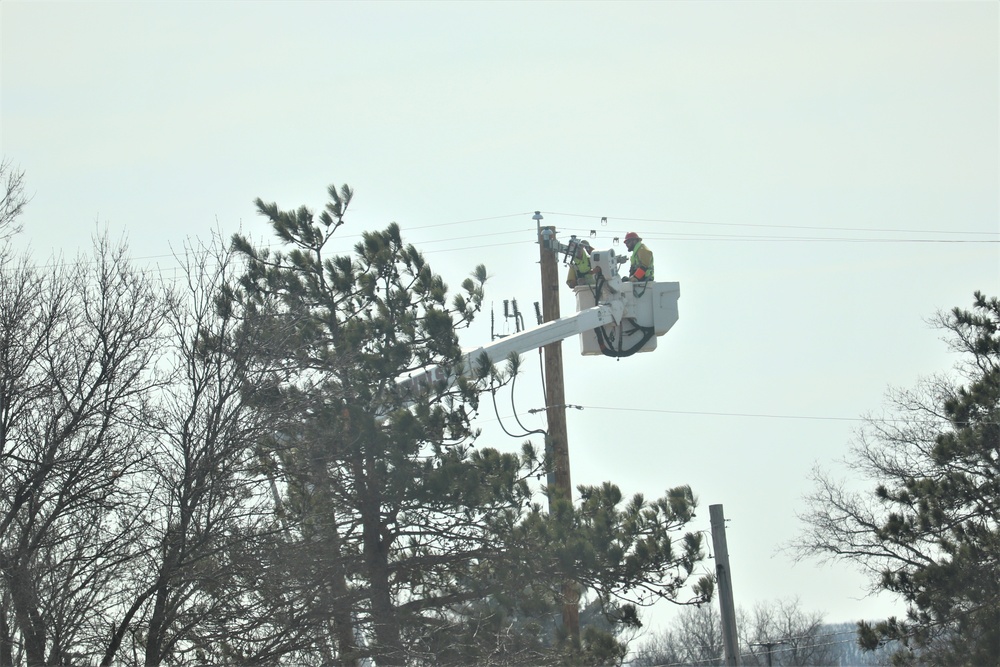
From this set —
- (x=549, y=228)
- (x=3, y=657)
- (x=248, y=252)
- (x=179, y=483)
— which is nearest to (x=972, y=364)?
(x=549, y=228)

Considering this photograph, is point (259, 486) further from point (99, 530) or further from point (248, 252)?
point (248, 252)

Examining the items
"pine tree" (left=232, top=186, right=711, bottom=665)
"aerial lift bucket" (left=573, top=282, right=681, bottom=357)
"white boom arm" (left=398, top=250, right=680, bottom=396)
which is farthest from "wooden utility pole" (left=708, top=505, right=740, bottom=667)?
"aerial lift bucket" (left=573, top=282, right=681, bottom=357)

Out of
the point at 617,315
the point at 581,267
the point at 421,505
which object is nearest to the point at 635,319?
the point at 617,315

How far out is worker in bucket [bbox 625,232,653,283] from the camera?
21.9 metres

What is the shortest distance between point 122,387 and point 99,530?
1517mm

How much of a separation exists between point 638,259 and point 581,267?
3.15 ft

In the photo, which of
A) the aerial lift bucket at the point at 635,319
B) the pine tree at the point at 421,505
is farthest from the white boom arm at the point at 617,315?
the pine tree at the point at 421,505

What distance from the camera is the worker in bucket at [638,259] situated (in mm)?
21891

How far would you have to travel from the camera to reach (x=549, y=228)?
21.0 m

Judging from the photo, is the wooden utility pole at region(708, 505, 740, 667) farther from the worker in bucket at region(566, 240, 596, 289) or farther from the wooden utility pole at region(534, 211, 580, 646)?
the worker in bucket at region(566, 240, 596, 289)

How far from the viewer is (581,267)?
2164 cm

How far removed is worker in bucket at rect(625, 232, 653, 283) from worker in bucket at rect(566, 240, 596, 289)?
680 mm

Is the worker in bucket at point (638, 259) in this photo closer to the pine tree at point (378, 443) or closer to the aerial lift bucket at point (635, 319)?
the aerial lift bucket at point (635, 319)

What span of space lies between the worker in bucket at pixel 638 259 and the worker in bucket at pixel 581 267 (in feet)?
2.23
